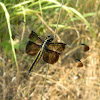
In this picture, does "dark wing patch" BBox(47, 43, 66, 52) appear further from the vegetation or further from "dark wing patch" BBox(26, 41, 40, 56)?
the vegetation

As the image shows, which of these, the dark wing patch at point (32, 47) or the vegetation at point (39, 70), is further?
the vegetation at point (39, 70)

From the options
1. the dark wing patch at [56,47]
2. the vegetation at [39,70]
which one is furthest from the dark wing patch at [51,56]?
the vegetation at [39,70]

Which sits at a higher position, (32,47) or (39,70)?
(32,47)

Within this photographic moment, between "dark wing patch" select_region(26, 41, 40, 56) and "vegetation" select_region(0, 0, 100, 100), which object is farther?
"vegetation" select_region(0, 0, 100, 100)

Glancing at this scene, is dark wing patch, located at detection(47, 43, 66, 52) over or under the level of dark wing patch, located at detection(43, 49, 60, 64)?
over

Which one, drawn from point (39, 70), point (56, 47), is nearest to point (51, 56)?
point (56, 47)

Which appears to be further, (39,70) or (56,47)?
(39,70)

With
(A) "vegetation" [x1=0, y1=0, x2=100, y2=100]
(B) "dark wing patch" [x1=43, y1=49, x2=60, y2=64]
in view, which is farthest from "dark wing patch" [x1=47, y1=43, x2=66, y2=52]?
(A) "vegetation" [x1=0, y1=0, x2=100, y2=100]

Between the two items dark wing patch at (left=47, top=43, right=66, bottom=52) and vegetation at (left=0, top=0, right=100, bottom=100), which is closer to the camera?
dark wing patch at (left=47, top=43, right=66, bottom=52)

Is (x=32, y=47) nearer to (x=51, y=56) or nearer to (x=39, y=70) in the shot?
(x=51, y=56)

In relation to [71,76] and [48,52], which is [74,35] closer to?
[71,76]

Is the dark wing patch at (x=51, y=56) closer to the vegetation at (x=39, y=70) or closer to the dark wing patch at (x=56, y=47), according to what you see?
the dark wing patch at (x=56, y=47)
